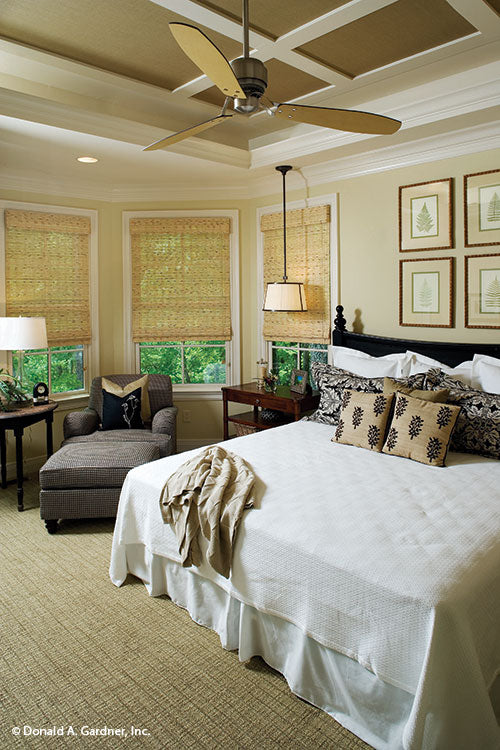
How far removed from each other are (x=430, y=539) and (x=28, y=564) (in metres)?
2.28

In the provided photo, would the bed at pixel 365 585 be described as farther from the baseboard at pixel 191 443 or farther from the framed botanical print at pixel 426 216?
the baseboard at pixel 191 443

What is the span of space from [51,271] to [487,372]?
11.8 feet

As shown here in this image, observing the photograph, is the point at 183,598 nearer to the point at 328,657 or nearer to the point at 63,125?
the point at 328,657

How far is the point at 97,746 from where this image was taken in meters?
1.88

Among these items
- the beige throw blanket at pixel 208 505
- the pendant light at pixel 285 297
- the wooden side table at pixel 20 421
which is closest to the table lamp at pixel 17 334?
the wooden side table at pixel 20 421

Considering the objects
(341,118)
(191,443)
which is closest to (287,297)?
(191,443)

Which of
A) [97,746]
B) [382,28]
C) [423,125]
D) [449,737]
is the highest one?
[382,28]

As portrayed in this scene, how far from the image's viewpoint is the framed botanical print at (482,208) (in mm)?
3531

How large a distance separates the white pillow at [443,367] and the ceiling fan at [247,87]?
1.69m

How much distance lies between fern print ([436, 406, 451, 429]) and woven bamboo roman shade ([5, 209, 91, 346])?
131 inches

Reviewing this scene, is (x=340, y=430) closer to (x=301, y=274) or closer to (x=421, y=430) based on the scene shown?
(x=421, y=430)

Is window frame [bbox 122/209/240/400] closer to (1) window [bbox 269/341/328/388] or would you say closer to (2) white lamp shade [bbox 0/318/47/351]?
(1) window [bbox 269/341/328/388]

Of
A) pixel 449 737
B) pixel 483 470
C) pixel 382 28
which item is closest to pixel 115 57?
pixel 382 28

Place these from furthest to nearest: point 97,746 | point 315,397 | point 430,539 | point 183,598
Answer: point 315,397 → point 183,598 → point 430,539 → point 97,746
